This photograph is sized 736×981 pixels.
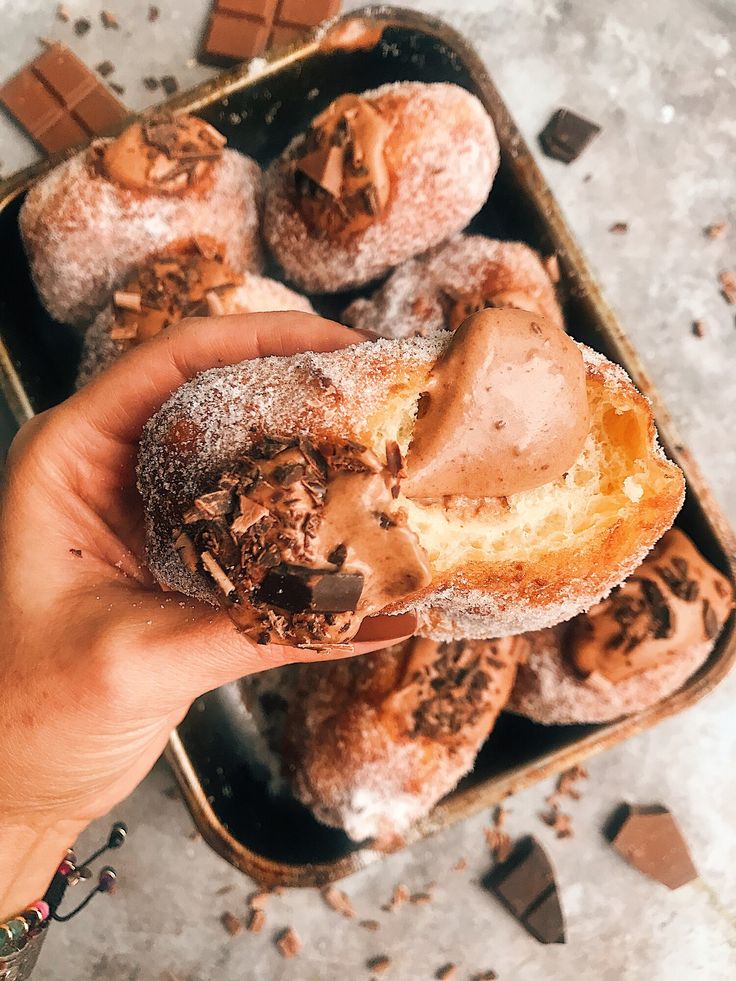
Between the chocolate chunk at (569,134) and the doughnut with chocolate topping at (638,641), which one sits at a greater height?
the chocolate chunk at (569,134)

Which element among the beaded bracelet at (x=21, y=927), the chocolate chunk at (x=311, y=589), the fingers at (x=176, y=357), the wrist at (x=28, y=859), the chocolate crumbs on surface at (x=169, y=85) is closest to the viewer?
the chocolate chunk at (x=311, y=589)

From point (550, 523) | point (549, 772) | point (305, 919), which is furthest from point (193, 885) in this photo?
point (550, 523)

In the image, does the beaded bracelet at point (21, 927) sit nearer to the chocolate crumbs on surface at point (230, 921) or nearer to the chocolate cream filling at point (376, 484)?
the chocolate crumbs on surface at point (230, 921)

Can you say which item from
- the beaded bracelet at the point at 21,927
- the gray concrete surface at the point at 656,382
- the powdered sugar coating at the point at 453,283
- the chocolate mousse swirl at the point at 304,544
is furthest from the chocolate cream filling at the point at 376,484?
the gray concrete surface at the point at 656,382

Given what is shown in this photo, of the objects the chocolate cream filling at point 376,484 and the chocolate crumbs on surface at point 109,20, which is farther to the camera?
the chocolate crumbs on surface at point 109,20

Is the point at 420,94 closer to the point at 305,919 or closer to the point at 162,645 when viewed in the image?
the point at 162,645

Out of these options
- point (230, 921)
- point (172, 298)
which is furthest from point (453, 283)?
point (230, 921)

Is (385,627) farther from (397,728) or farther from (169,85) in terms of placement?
(169,85)
